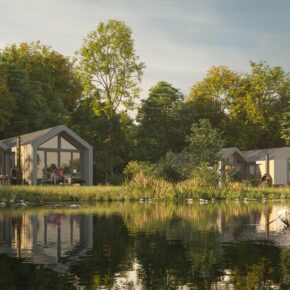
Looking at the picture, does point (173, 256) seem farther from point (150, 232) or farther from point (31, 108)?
point (31, 108)

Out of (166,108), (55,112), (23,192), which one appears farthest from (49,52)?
(23,192)

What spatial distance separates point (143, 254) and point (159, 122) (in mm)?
47291

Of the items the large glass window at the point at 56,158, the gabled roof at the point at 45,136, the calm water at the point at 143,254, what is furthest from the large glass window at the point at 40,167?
the calm water at the point at 143,254

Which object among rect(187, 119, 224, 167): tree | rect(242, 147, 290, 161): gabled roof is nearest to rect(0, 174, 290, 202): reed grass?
rect(187, 119, 224, 167): tree

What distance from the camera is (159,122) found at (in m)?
58.0

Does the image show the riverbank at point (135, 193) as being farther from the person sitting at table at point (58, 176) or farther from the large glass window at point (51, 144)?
the large glass window at point (51, 144)

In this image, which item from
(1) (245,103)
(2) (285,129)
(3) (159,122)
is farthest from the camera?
(1) (245,103)

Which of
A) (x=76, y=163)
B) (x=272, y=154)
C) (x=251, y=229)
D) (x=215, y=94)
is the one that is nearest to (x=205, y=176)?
(x=76, y=163)

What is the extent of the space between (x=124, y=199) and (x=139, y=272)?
2251cm

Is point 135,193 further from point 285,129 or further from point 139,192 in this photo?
point 285,129

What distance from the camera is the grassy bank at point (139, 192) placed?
29.2 m

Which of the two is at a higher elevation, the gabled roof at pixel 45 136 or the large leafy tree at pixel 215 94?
the large leafy tree at pixel 215 94

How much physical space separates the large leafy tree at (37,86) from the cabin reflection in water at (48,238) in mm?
29519

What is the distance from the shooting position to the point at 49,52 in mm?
56656
